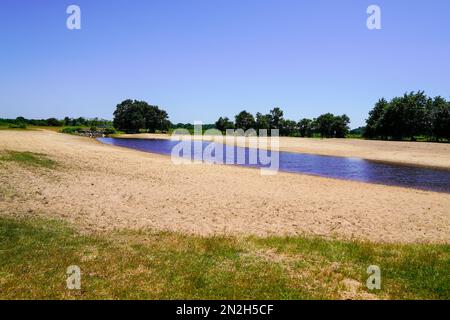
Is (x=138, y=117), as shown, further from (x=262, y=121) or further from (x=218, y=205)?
(x=218, y=205)

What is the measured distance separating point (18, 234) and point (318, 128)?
148 metres

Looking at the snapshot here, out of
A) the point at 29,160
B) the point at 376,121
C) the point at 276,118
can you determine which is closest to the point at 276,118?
the point at 276,118

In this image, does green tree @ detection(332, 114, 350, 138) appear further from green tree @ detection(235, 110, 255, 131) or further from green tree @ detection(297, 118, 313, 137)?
green tree @ detection(235, 110, 255, 131)

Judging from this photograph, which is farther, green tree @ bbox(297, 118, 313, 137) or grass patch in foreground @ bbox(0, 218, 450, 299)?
green tree @ bbox(297, 118, 313, 137)

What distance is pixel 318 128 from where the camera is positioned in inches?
5881

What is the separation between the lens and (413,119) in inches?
3989

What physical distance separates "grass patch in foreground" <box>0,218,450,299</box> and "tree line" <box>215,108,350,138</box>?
139435 mm

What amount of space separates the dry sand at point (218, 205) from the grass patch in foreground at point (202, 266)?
182 centimetres

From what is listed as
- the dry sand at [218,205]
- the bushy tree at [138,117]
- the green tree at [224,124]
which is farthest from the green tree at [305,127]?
the dry sand at [218,205]

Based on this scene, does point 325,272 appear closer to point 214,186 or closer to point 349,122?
point 214,186

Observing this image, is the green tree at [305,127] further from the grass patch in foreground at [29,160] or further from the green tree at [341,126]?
the grass patch in foreground at [29,160]

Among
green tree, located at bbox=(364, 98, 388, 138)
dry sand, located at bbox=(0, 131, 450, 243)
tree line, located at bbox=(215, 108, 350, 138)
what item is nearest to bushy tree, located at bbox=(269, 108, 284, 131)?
tree line, located at bbox=(215, 108, 350, 138)

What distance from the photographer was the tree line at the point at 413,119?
305 ft

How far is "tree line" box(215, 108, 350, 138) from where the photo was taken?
143000 millimetres
